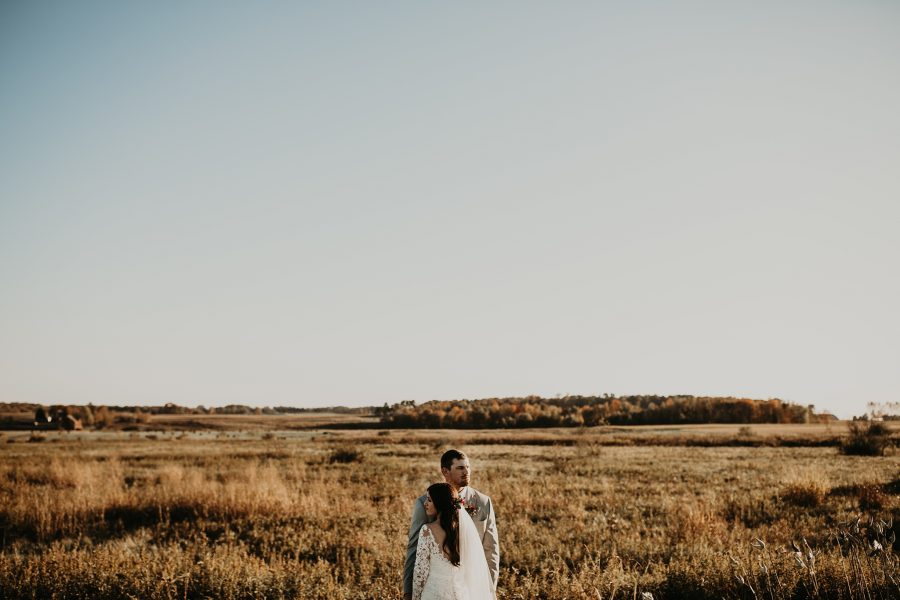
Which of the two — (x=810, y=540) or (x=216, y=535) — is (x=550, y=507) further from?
(x=216, y=535)

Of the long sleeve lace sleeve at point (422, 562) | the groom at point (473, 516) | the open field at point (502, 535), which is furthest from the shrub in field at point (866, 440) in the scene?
the long sleeve lace sleeve at point (422, 562)

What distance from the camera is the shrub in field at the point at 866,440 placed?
28219 mm

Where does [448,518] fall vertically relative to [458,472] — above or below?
below

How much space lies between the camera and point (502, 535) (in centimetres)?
966

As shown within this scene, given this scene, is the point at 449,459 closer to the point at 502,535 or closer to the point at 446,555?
the point at 446,555

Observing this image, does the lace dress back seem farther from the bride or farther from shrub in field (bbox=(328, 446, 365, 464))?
shrub in field (bbox=(328, 446, 365, 464))

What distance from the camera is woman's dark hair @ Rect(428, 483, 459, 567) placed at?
13.9ft

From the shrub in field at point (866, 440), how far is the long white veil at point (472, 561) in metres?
32.4

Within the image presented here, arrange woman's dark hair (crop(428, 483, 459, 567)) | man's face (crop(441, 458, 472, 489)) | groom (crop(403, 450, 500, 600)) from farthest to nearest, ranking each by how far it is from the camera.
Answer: man's face (crop(441, 458, 472, 489)) < groom (crop(403, 450, 500, 600)) < woman's dark hair (crop(428, 483, 459, 567))

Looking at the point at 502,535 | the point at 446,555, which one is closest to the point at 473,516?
the point at 446,555

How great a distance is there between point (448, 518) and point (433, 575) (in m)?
0.52

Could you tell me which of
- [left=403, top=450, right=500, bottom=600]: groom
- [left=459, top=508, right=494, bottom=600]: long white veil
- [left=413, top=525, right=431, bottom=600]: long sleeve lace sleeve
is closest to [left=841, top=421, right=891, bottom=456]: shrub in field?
[left=403, top=450, right=500, bottom=600]: groom

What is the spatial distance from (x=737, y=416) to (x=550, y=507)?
10042 centimetres

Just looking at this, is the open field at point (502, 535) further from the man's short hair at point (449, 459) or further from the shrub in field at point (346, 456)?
the shrub in field at point (346, 456)
